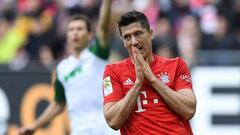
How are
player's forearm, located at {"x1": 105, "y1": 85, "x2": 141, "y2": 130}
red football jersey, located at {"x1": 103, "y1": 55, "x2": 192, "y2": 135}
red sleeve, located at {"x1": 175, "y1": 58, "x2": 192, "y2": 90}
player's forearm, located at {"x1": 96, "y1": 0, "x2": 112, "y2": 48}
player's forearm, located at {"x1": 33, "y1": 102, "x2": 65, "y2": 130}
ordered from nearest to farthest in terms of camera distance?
player's forearm, located at {"x1": 105, "y1": 85, "x2": 141, "y2": 130} < red football jersey, located at {"x1": 103, "y1": 55, "x2": 192, "y2": 135} < red sleeve, located at {"x1": 175, "y1": 58, "x2": 192, "y2": 90} < player's forearm, located at {"x1": 96, "y1": 0, "x2": 112, "y2": 48} < player's forearm, located at {"x1": 33, "y1": 102, "x2": 65, "y2": 130}

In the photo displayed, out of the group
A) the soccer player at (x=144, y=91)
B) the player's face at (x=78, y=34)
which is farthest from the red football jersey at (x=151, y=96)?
the player's face at (x=78, y=34)

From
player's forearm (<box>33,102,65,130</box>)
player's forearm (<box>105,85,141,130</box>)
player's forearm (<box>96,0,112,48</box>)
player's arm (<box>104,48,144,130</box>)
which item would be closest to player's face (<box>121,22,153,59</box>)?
player's arm (<box>104,48,144,130</box>)

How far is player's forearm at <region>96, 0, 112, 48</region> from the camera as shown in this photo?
9148mm

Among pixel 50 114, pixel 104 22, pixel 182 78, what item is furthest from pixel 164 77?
pixel 50 114

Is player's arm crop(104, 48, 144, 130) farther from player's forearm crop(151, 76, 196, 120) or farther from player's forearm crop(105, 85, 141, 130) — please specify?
player's forearm crop(151, 76, 196, 120)

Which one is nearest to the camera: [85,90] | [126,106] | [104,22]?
[126,106]

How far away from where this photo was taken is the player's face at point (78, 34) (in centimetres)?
975

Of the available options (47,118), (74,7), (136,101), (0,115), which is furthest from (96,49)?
(74,7)

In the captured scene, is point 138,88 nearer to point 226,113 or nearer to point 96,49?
point 96,49

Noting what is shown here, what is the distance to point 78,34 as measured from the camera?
976cm

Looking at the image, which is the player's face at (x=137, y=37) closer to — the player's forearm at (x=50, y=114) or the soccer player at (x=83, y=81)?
the soccer player at (x=83, y=81)

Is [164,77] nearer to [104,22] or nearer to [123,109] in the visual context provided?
[123,109]

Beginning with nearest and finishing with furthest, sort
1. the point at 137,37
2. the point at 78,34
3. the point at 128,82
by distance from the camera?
the point at 137,37
the point at 128,82
the point at 78,34

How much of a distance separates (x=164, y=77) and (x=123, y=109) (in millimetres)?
471
